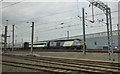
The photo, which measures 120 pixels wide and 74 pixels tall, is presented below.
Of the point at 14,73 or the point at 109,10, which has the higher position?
the point at 109,10

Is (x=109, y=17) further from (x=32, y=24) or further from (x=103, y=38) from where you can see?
(x=103, y=38)

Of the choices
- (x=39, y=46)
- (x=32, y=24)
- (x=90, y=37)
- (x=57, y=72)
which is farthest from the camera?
(x=90, y=37)

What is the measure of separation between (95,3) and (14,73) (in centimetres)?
1703

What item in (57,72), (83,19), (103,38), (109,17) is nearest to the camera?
(57,72)

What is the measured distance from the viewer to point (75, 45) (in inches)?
2248

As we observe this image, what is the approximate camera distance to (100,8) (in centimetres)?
2781

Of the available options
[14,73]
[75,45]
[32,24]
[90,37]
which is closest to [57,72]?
[14,73]

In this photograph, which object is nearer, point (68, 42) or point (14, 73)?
point (14, 73)

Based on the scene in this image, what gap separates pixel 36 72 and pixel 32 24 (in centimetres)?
2544

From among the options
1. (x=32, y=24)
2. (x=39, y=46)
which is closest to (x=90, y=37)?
(x=39, y=46)

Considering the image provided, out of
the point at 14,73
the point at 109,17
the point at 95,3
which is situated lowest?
the point at 14,73

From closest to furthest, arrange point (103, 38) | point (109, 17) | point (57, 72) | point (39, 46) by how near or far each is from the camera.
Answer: point (57, 72) → point (109, 17) → point (39, 46) → point (103, 38)

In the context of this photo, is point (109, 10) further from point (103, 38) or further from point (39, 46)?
point (103, 38)

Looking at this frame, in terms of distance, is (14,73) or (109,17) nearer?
(14,73)
